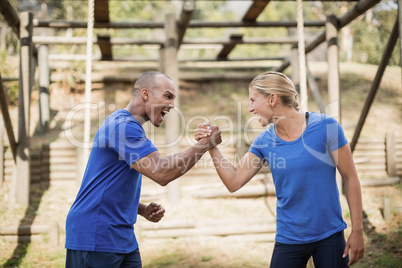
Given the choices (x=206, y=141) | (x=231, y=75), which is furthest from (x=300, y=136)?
(x=231, y=75)

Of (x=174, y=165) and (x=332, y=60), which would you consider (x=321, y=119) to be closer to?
(x=174, y=165)

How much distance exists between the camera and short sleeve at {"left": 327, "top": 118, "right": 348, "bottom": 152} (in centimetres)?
228

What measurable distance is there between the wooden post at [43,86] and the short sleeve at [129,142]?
7510 millimetres

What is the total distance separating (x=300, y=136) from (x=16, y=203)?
17.3 ft

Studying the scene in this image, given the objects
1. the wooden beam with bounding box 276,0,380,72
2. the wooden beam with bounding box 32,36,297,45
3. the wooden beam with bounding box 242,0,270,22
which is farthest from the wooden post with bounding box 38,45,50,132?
the wooden beam with bounding box 276,0,380,72

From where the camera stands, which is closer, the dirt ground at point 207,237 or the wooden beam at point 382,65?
the dirt ground at point 207,237

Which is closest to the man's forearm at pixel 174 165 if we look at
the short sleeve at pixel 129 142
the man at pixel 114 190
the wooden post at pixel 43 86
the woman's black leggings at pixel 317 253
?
the man at pixel 114 190

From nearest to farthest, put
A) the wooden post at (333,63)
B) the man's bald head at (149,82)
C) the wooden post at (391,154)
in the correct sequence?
the man's bald head at (149,82)
the wooden post at (333,63)
the wooden post at (391,154)

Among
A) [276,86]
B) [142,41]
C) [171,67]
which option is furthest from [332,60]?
[276,86]

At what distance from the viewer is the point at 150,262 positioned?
491 centimetres

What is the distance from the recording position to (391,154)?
297 inches

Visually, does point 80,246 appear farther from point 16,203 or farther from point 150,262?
point 16,203

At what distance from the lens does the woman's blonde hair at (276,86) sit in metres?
2.44

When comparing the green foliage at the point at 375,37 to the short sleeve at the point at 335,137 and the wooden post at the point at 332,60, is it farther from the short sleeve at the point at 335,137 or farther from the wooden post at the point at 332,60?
the short sleeve at the point at 335,137
